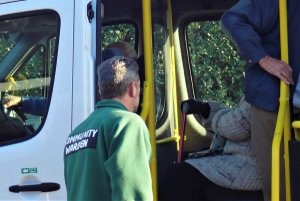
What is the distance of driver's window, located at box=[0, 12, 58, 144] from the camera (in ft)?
10.1

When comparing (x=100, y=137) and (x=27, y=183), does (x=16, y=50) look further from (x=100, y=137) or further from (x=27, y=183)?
(x=100, y=137)

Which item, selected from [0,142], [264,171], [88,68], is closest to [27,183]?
[0,142]

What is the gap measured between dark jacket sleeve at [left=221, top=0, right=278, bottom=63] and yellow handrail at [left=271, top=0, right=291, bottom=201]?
0.38ft

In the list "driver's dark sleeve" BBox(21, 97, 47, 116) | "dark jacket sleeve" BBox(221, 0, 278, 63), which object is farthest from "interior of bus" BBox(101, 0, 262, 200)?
"dark jacket sleeve" BBox(221, 0, 278, 63)

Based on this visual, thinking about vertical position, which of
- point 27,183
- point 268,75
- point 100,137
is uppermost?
point 268,75

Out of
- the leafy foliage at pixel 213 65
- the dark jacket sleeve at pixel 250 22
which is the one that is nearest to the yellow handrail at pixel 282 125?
the dark jacket sleeve at pixel 250 22

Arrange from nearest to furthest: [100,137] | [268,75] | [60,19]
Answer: [100,137], [268,75], [60,19]

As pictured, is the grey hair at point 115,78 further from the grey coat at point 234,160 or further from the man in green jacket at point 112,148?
the grey coat at point 234,160

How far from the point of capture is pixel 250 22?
9.39 feet

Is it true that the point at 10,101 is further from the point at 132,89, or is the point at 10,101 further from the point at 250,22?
the point at 250,22

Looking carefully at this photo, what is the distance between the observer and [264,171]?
9.56ft

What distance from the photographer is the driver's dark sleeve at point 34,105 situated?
3066 millimetres

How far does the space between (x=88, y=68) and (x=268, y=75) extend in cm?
80

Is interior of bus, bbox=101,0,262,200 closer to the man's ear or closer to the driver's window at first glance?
the driver's window
